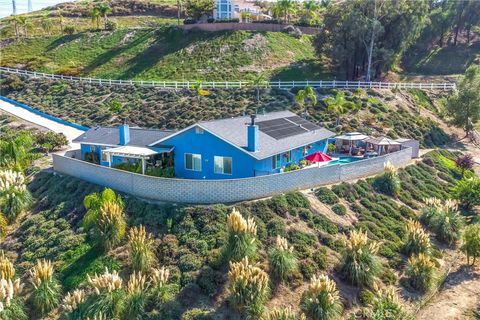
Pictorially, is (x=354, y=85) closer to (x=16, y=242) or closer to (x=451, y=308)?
(x=451, y=308)

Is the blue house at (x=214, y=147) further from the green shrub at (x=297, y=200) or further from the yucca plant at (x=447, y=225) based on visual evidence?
the yucca plant at (x=447, y=225)

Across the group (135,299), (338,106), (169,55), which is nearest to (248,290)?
(135,299)

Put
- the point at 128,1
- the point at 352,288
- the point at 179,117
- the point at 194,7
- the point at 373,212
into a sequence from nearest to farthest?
the point at 352,288 < the point at 373,212 < the point at 179,117 < the point at 194,7 < the point at 128,1

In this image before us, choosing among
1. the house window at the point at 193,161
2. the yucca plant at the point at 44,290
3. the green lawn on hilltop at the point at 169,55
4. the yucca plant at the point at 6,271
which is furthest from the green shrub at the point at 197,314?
the green lawn on hilltop at the point at 169,55

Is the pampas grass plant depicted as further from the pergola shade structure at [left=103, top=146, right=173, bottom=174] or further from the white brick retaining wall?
the pergola shade structure at [left=103, top=146, right=173, bottom=174]

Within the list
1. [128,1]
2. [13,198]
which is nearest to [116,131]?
[13,198]

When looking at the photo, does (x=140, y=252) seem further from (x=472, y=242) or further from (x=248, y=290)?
(x=472, y=242)

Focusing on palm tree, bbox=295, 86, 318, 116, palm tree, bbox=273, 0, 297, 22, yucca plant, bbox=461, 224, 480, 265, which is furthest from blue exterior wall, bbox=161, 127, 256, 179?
palm tree, bbox=273, 0, 297, 22
